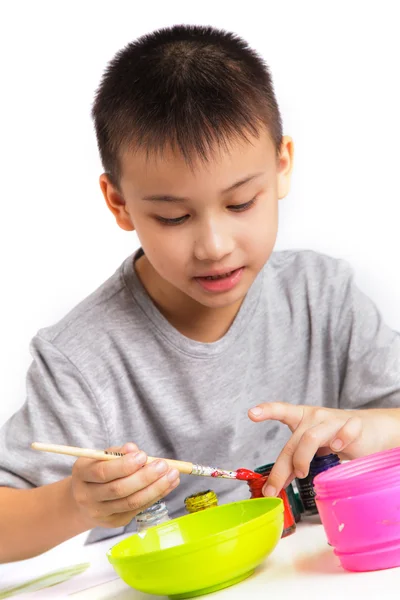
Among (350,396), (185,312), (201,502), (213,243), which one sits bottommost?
(350,396)

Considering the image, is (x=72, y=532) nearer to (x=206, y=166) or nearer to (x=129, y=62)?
(x=206, y=166)

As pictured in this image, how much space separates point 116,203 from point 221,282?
0.25m

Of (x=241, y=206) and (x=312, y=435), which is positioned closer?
(x=312, y=435)

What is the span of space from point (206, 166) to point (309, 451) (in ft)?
1.28

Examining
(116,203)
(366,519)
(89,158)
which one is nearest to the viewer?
(366,519)

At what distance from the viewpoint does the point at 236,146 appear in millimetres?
1088

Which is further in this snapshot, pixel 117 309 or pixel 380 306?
pixel 380 306

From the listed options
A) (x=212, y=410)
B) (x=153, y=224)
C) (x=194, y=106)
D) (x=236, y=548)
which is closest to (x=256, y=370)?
(x=212, y=410)

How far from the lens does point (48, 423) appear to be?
50.5 inches

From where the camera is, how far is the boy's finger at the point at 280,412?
Result: 0.99 m

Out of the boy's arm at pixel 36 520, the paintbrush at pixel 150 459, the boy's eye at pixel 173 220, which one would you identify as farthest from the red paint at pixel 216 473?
the boy's eye at pixel 173 220

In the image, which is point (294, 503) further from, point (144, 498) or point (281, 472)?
point (144, 498)

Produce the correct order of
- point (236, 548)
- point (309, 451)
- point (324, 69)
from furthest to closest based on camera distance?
point (324, 69) < point (309, 451) < point (236, 548)

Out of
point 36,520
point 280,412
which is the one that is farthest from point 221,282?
point 36,520
